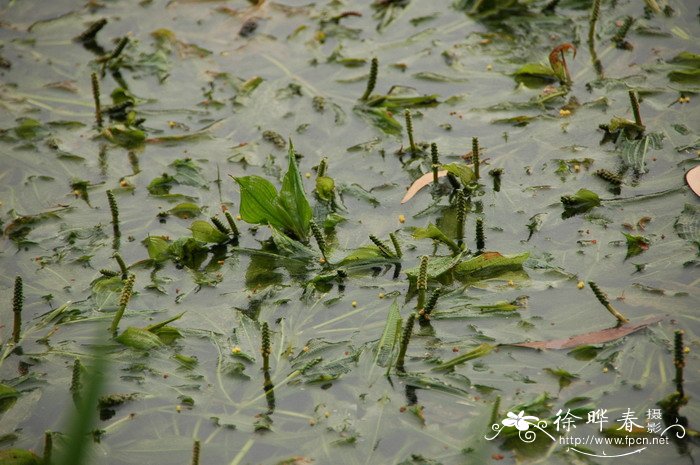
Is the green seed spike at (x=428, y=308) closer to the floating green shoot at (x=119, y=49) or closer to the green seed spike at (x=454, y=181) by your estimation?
the green seed spike at (x=454, y=181)

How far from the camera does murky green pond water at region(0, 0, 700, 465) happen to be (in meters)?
2.59

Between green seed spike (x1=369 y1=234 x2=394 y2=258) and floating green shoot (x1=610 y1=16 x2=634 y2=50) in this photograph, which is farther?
floating green shoot (x1=610 y1=16 x2=634 y2=50)

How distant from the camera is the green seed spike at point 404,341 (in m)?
2.60

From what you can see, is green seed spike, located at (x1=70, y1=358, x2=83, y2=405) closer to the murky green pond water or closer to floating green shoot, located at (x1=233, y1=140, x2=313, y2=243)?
the murky green pond water

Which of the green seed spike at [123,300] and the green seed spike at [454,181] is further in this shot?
the green seed spike at [454,181]

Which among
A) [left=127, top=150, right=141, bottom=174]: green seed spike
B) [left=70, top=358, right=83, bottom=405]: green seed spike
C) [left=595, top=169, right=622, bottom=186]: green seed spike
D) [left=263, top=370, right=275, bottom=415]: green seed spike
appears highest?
[left=595, top=169, right=622, bottom=186]: green seed spike

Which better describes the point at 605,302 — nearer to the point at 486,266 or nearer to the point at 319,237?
the point at 486,266


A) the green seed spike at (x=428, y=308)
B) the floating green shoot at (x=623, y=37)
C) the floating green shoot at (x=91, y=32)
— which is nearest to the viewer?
the green seed spike at (x=428, y=308)

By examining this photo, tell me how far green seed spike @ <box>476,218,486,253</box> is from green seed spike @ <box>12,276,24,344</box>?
169cm

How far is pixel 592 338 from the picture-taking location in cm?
275

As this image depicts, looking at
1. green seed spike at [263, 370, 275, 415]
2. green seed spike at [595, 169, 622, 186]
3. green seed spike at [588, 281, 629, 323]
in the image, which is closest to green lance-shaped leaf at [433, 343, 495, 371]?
green seed spike at [588, 281, 629, 323]

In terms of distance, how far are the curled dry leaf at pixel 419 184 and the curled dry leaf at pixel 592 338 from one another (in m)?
1.00

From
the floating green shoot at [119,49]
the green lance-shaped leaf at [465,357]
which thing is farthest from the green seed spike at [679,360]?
the floating green shoot at [119,49]

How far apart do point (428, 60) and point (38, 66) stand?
225cm
